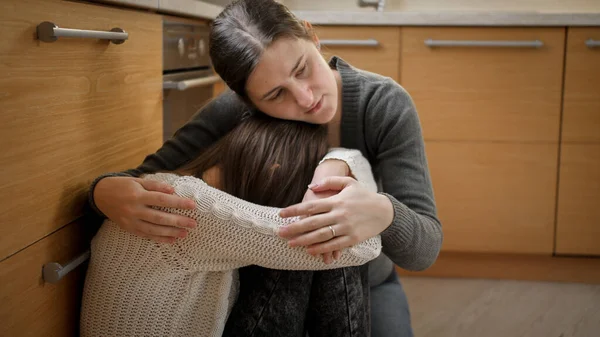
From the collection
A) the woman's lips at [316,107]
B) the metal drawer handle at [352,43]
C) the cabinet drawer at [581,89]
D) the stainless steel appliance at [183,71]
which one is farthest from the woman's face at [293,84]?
the cabinet drawer at [581,89]

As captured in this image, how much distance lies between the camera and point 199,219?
958 millimetres

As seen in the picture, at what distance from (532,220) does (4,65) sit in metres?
2.03

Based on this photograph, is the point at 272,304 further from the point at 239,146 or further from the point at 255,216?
the point at 239,146

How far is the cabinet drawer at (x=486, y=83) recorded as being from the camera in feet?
→ 7.88

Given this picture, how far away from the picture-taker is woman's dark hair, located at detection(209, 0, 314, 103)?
1.22 m

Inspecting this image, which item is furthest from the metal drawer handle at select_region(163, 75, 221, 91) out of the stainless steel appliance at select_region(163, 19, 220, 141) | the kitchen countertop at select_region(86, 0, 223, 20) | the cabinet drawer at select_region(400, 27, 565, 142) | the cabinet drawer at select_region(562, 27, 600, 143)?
the cabinet drawer at select_region(562, 27, 600, 143)

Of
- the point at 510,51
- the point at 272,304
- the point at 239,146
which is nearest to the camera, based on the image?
the point at 272,304

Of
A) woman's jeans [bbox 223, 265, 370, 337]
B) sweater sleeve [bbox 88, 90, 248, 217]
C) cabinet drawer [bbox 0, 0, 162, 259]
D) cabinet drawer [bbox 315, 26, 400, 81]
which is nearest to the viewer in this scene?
cabinet drawer [bbox 0, 0, 162, 259]

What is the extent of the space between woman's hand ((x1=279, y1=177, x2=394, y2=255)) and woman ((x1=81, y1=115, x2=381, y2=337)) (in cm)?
2

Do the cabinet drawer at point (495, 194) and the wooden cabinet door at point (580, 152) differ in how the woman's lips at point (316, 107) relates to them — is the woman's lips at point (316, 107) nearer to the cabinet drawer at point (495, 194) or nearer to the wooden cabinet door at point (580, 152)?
the cabinet drawer at point (495, 194)

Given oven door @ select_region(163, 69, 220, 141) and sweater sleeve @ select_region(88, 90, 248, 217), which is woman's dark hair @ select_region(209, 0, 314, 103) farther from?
oven door @ select_region(163, 69, 220, 141)

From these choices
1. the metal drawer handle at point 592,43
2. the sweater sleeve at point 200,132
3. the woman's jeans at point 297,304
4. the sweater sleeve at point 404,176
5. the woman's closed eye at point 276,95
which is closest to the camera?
the woman's jeans at point 297,304

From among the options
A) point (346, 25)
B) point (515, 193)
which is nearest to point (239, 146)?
point (346, 25)

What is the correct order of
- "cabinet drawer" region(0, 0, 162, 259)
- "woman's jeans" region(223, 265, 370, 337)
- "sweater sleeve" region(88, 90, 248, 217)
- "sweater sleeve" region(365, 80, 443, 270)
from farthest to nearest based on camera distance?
"sweater sleeve" region(88, 90, 248, 217) → "sweater sleeve" region(365, 80, 443, 270) → "woman's jeans" region(223, 265, 370, 337) → "cabinet drawer" region(0, 0, 162, 259)
